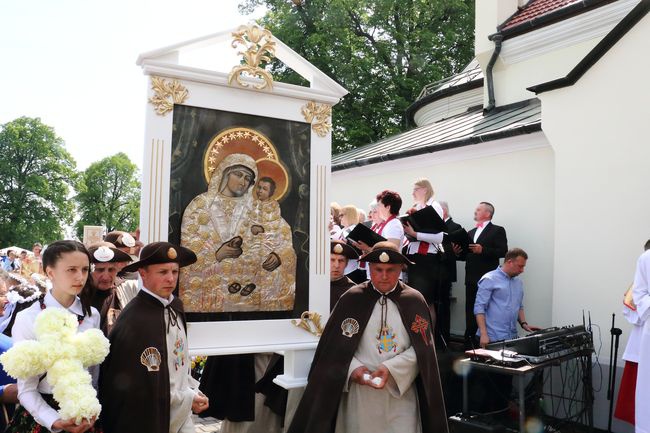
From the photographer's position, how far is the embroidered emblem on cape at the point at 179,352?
3.85 meters

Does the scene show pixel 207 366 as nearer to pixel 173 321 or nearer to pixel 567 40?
pixel 173 321

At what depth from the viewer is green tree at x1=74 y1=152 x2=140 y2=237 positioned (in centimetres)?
4528

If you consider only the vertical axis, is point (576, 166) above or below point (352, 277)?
above

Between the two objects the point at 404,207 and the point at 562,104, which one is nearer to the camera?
the point at 562,104

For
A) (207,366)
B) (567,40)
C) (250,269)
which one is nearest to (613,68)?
(567,40)

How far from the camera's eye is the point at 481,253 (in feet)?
26.1

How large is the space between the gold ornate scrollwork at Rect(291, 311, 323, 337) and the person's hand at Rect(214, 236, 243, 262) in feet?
2.50

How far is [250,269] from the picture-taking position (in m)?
4.66

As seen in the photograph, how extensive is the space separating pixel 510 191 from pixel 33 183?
36.4 meters

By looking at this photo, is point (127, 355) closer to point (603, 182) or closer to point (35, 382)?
point (35, 382)

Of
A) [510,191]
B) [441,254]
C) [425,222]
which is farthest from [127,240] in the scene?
[510,191]

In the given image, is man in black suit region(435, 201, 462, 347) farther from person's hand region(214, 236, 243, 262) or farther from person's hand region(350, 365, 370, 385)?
person's hand region(214, 236, 243, 262)

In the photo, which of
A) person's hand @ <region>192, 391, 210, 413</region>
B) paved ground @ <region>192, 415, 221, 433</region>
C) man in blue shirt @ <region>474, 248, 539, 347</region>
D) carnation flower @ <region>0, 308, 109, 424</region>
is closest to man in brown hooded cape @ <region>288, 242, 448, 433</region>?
person's hand @ <region>192, 391, 210, 413</region>

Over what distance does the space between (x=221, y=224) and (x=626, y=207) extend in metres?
4.79
